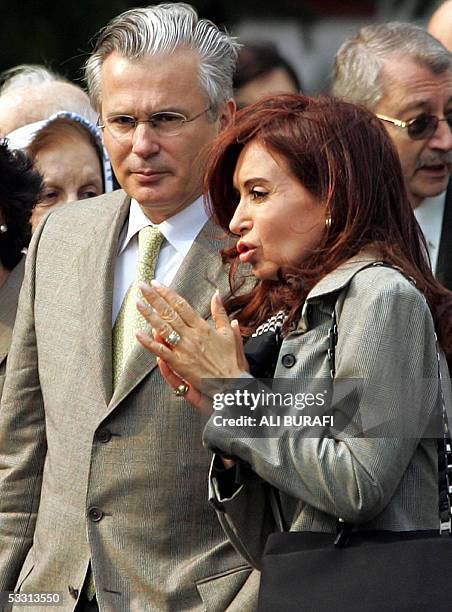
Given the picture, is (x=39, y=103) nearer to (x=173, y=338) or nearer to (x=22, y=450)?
(x=22, y=450)

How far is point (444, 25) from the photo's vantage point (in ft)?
18.9

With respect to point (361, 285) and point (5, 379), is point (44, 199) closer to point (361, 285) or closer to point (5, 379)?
point (5, 379)

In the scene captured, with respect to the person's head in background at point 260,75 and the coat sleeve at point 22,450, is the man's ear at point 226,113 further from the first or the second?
the person's head in background at point 260,75

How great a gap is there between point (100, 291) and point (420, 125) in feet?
5.10

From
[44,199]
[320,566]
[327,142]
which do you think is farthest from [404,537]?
[44,199]

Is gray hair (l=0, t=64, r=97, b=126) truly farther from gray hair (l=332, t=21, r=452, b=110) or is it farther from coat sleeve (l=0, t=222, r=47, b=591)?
coat sleeve (l=0, t=222, r=47, b=591)

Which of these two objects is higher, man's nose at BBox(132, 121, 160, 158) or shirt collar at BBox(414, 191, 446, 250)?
man's nose at BBox(132, 121, 160, 158)

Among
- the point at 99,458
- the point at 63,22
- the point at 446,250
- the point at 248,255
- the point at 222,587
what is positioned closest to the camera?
the point at 248,255

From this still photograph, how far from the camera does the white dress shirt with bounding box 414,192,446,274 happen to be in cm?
460

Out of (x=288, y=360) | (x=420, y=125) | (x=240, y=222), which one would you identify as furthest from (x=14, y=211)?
(x=288, y=360)

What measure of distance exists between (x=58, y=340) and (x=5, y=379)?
0.88 ft

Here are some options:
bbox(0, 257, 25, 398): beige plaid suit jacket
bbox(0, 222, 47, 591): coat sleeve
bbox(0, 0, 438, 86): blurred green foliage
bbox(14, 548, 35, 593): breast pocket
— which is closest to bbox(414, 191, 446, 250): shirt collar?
bbox(0, 257, 25, 398): beige plaid suit jacket

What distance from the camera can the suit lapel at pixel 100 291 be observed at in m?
3.44

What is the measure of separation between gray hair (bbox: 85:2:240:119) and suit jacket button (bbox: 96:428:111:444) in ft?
3.06
